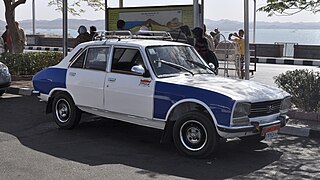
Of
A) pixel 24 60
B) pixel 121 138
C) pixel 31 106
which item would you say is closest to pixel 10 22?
pixel 24 60

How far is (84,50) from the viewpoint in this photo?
8688 millimetres

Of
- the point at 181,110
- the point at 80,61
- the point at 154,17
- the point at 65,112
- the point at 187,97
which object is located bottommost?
the point at 65,112

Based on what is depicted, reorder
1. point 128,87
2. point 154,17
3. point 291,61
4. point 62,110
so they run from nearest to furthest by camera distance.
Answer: point 128,87, point 62,110, point 154,17, point 291,61

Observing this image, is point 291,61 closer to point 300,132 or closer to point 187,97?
point 300,132

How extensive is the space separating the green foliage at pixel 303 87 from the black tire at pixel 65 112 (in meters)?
4.38

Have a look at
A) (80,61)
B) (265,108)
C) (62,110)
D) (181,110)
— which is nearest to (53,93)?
(62,110)

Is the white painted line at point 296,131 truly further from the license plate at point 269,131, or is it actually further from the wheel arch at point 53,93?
the wheel arch at point 53,93

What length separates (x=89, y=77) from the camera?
329 inches

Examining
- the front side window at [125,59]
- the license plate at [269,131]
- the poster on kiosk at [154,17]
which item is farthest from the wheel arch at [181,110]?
the poster on kiosk at [154,17]

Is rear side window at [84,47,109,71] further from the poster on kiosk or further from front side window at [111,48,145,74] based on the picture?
the poster on kiosk

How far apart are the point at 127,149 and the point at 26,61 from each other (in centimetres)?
909

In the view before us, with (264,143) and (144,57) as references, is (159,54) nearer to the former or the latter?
(144,57)

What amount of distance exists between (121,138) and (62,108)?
1316 millimetres

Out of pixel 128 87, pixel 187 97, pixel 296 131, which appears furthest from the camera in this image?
pixel 296 131
